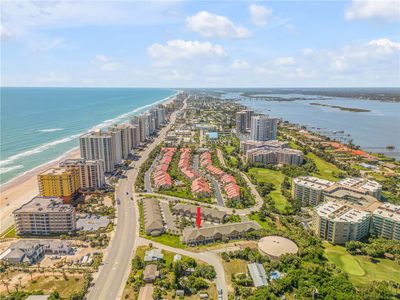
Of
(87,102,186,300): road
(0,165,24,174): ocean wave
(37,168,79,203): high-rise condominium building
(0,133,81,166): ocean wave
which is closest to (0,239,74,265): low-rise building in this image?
(87,102,186,300): road

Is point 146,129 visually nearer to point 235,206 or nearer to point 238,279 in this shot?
point 235,206

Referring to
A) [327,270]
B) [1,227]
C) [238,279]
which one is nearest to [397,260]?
[327,270]

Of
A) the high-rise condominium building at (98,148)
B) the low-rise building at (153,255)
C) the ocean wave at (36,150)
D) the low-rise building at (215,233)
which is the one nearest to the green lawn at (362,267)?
the low-rise building at (215,233)

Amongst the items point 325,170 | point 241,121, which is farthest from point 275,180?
point 241,121

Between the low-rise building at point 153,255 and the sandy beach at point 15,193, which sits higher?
the low-rise building at point 153,255

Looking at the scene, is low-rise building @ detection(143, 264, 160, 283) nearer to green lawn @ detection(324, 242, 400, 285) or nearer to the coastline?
green lawn @ detection(324, 242, 400, 285)

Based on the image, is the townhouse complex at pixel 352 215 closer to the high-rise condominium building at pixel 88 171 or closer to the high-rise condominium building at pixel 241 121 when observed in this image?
the high-rise condominium building at pixel 88 171
